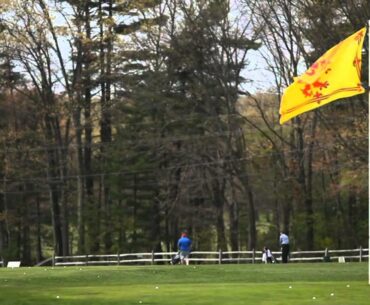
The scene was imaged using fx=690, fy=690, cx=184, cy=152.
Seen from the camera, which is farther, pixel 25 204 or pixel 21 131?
pixel 25 204

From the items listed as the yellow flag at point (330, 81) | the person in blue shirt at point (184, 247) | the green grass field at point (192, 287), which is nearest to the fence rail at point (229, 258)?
the person in blue shirt at point (184, 247)

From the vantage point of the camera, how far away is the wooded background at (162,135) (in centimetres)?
4234

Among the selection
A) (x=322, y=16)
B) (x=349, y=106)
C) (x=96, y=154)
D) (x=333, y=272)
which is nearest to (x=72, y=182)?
(x=96, y=154)

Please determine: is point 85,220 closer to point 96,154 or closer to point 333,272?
point 96,154

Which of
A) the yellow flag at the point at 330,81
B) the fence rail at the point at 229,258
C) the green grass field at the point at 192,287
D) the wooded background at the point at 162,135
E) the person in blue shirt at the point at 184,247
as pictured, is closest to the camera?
the green grass field at the point at 192,287

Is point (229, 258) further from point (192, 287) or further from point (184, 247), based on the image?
point (192, 287)

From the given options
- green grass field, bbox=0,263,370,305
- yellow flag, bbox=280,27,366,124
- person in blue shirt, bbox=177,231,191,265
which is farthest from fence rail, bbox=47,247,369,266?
yellow flag, bbox=280,27,366,124

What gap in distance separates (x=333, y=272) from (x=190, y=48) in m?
23.6

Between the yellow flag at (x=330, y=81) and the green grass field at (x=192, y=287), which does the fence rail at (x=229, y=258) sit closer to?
the green grass field at (x=192, y=287)

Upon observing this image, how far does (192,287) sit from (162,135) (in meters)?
31.0

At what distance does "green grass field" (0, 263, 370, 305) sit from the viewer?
44.9 feet

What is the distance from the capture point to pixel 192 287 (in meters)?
16.9

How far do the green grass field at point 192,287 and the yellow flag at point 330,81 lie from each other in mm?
3930

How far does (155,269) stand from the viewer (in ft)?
79.3
